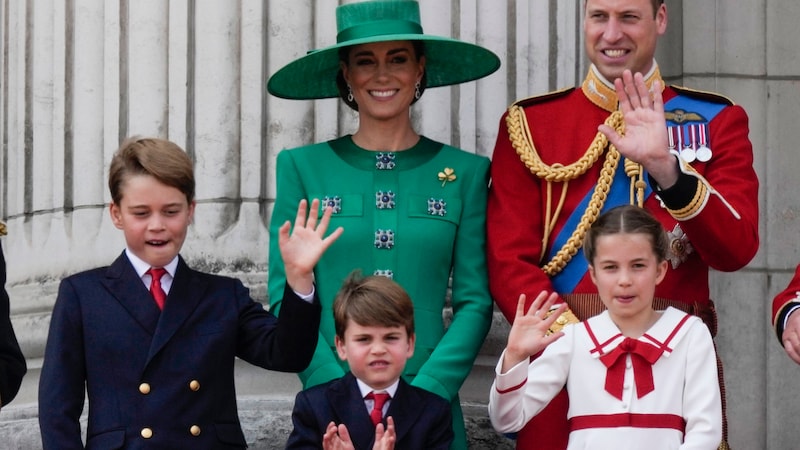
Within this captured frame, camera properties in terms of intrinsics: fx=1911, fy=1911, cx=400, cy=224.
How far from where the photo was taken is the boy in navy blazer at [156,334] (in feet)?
16.7

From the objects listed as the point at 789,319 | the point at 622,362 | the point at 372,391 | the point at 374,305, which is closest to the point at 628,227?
the point at 622,362

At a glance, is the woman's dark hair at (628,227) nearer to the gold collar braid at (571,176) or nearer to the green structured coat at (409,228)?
the gold collar braid at (571,176)

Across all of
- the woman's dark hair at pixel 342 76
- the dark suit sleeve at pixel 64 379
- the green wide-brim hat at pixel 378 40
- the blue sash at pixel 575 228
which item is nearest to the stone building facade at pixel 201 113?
the green wide-brim hat at pixel 378 40

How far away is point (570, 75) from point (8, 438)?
2.32 m

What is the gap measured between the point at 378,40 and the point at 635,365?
4.14 feet

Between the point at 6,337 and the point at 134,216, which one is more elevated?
the point at 134,216

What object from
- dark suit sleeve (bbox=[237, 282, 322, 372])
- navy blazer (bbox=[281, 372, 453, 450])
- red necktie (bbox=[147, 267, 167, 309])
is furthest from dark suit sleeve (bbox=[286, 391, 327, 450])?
red necktie (bbox=[147, 267, 167, 309])

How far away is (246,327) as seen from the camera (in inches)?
209

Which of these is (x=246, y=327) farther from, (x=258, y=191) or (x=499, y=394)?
(x=258, y=191)

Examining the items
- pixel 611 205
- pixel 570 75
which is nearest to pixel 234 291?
pixel 611 205

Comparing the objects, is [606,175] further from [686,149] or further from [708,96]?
[708,96]

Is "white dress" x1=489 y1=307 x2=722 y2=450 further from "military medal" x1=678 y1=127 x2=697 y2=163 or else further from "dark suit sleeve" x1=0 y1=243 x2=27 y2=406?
"dark suit sleeve" x1=0 y1=243 x2=27 y2=406

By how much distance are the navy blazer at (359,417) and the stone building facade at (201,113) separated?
96 centimetres

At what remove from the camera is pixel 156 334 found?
202 inches
